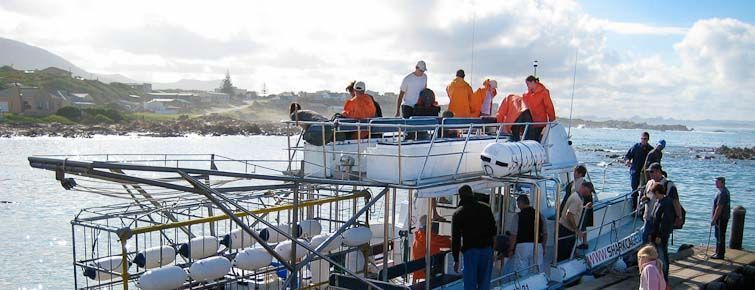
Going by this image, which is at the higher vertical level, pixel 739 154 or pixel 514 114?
pixel 514 114

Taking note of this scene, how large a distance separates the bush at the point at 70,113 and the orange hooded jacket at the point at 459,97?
95.6 meters

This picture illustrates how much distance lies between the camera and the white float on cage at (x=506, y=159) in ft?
28.1

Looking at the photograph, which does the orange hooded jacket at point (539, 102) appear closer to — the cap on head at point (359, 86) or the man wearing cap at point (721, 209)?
the cap on head at point (359, 86)

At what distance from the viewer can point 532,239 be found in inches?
379

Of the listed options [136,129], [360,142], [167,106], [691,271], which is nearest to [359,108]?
[360,142]

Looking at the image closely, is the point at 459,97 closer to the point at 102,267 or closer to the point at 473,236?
the point at 473,236

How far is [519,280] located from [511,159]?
1.86m

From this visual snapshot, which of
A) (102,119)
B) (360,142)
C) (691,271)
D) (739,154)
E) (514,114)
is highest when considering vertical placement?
(514,114)

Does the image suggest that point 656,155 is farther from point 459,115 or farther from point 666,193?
point 459,115

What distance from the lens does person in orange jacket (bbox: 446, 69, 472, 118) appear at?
1204 cm

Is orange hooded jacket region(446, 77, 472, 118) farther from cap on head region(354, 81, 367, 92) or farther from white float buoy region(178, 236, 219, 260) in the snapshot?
white float buoy region(178, 236, 219, 260)

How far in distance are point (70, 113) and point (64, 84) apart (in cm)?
4536

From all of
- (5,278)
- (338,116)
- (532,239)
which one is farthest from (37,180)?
(532,239)

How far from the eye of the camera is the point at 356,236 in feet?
29.8
